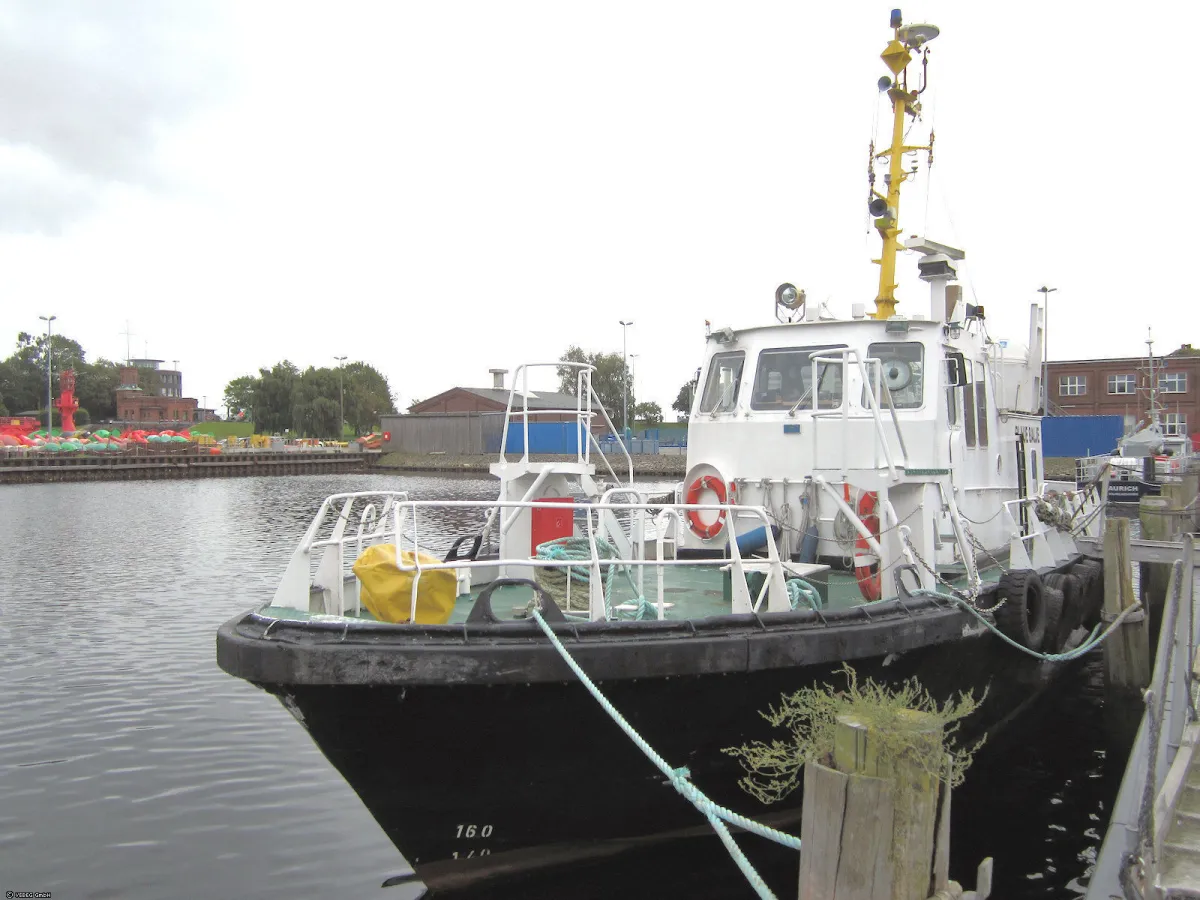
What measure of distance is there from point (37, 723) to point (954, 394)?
9535 millimetres

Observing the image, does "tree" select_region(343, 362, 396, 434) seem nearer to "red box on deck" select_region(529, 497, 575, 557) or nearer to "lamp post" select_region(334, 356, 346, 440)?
"lamp post" select_region(334, 356, 346, 440)

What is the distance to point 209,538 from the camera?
2522 centimetres

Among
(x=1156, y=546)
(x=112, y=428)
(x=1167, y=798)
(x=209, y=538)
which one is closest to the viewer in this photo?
(x=1167, y=798)

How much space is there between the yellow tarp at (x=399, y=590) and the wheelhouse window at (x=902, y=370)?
4.30 m

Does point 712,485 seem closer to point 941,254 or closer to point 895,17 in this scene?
point 941,254

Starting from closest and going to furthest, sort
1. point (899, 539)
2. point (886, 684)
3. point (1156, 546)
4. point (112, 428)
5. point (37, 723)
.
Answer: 1. point (886, 684)
2. point (899, 539)
3. point (37, 723)
4. point (1156, 546)
5. point (112, 428)

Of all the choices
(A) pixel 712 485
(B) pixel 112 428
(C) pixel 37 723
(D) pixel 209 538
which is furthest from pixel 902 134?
(B) pixel 112 428

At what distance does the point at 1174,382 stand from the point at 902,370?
5284cm

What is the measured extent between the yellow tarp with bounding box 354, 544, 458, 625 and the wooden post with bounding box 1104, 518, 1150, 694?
784cm

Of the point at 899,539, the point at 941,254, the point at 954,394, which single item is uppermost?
the point at 941,254

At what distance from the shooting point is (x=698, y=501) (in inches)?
346

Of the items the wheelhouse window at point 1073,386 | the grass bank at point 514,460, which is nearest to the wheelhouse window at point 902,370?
the grass bank at point 514,460

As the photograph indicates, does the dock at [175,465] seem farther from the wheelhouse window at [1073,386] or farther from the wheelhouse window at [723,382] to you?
the wheelhouse window at [723,382]

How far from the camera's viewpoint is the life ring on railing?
7.26 m
